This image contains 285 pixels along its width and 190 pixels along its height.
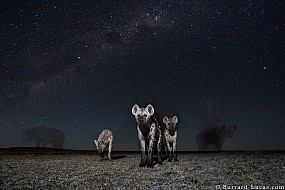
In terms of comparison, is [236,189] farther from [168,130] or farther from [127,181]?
[168,130]

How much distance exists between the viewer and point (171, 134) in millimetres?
22234

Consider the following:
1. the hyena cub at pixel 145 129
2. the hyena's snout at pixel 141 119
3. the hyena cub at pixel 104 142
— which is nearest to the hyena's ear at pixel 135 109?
the hyena cub at pixel 145 129

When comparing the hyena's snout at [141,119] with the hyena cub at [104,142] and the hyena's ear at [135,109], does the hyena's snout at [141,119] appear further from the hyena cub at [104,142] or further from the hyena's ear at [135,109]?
the hyena cub at [104,142]

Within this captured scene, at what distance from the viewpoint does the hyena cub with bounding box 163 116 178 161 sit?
862 inches

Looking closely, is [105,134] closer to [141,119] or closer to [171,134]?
[171,134]

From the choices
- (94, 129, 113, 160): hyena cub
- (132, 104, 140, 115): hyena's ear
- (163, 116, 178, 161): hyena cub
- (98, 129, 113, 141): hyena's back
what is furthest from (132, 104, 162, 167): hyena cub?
(98, 129, 113, 141): hyena's back

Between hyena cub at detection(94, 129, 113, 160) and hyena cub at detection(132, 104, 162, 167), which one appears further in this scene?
hyena cub at detection(94, 129, 113, 160)

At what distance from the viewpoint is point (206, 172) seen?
49.1 ft

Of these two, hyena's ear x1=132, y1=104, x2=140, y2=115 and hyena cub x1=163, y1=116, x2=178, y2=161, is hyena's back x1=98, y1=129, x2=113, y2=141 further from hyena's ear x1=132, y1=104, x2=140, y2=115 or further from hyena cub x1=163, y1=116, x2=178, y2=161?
hyena's ear x1=132, y1=104, x2=140, y2=115

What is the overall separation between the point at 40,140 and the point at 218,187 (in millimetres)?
58402

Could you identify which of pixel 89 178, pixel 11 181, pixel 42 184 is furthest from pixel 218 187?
pixel 11 181

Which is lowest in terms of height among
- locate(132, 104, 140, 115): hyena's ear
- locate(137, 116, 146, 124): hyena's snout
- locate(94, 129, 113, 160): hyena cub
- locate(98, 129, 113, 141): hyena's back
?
locate(94, 129, 113, 160): hyena cub

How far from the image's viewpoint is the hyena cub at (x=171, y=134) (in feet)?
71.9

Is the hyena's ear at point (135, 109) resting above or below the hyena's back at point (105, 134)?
above
